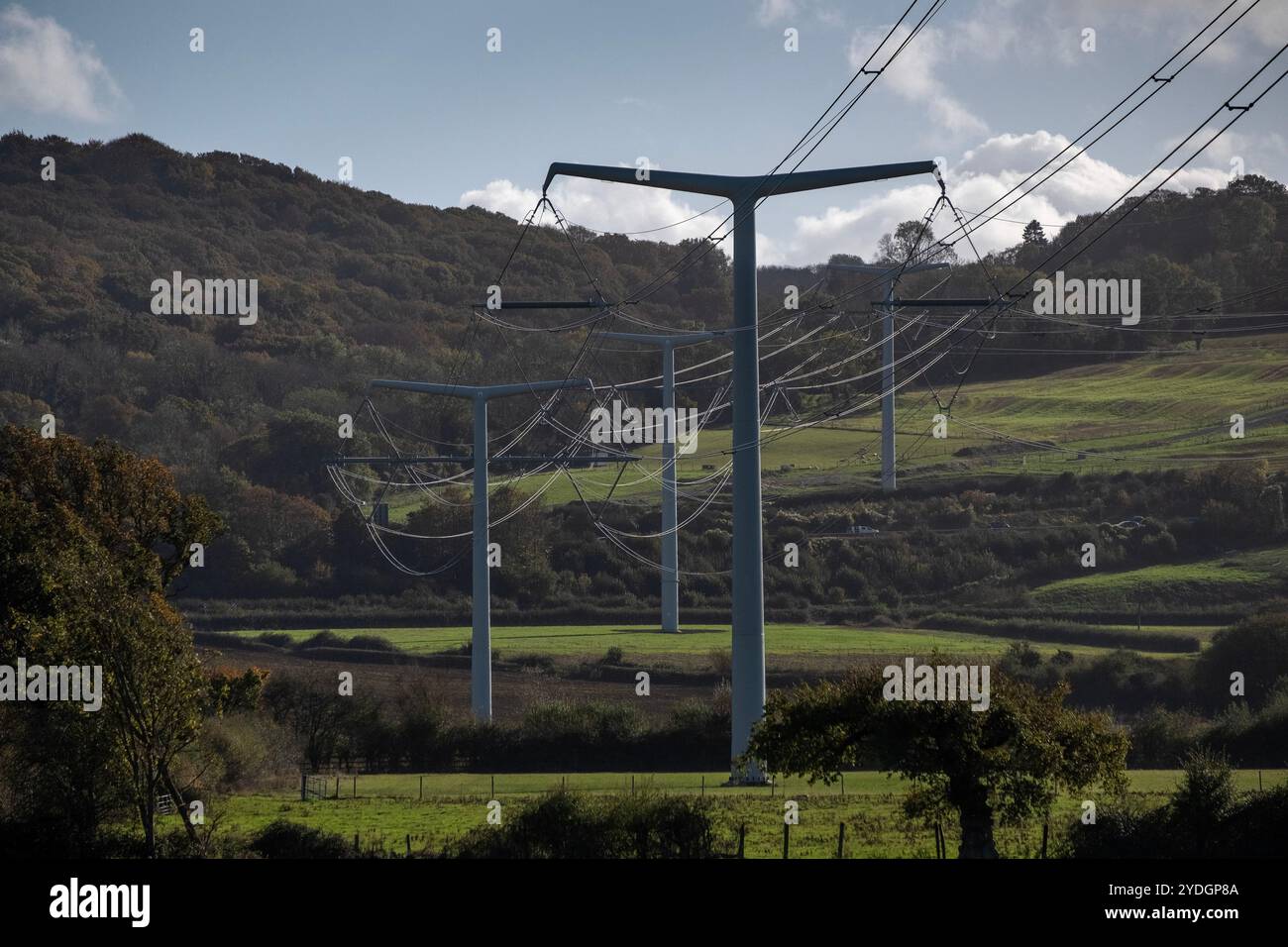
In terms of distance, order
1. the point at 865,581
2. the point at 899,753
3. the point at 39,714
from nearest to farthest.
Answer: the point at 899,753
the point at 39,714
the point at 865,581

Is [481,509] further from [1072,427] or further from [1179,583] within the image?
[1072,427]

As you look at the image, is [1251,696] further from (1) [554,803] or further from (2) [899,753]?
(1) [554,803]

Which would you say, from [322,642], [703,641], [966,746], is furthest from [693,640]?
[966,746]

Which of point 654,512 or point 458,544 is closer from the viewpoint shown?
point 458,544

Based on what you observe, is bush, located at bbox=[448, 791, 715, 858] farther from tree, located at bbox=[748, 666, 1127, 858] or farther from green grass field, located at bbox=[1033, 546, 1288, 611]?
green grass field, located at bbox=[1033, 546, 1288, 611]

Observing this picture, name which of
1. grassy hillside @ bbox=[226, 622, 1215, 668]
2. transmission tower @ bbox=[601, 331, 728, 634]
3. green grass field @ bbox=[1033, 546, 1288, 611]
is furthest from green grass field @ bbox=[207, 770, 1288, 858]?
green grass field @ bbox=[1033, 546, 1288, 611]

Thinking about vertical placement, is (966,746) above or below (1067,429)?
below
